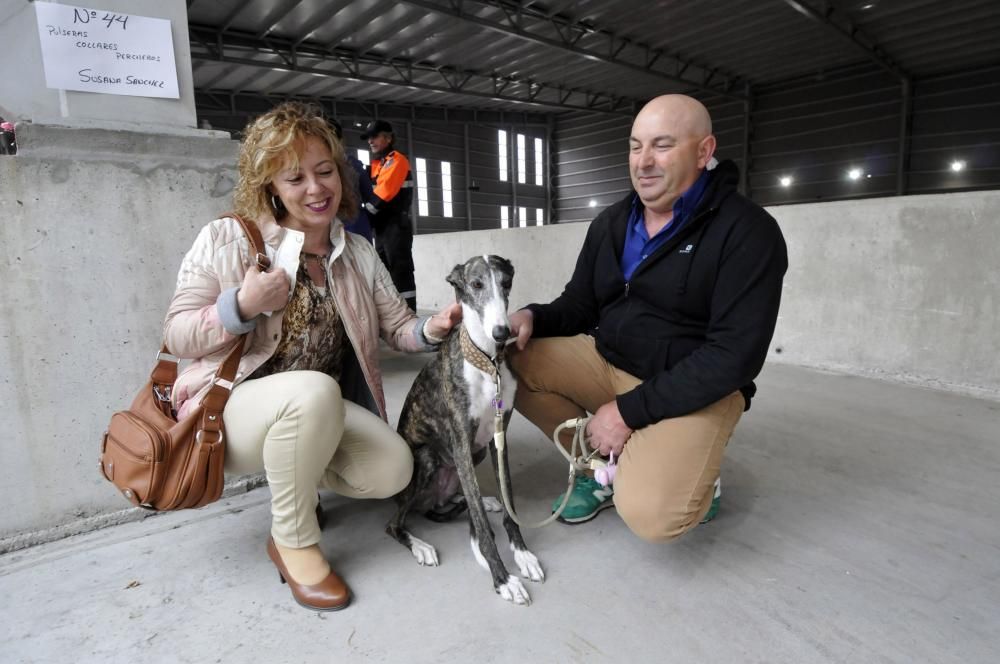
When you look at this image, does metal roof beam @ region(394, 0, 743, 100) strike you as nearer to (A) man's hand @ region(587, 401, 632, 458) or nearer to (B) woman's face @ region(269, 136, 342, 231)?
(B) woman's face @ region(269, 136, 342, 231)

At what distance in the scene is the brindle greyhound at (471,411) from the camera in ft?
5.31

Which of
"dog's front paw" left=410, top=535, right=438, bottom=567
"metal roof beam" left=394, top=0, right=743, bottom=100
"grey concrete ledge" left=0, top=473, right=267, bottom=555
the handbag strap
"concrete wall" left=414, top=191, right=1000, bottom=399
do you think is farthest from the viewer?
"metal roof beam" left=394, top=0, right=743, bottom=100

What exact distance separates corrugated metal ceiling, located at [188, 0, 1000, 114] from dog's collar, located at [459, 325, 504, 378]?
7832 millimetres

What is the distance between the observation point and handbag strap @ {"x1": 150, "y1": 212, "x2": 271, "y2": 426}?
58.6 inches

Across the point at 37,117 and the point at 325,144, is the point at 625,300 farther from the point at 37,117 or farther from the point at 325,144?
the point at 37,117

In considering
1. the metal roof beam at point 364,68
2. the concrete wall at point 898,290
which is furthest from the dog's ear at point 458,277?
the metal roof beam at point 364,68

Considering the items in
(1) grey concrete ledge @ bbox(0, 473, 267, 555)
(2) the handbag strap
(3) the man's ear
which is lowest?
(1) grey concrete ledge @ bbox(0, 473, 267, 555)

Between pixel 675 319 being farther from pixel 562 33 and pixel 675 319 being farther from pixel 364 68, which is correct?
pixel 364 68

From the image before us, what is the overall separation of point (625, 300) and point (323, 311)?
1.01 m

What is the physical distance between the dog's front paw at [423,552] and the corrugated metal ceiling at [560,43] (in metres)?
8.14

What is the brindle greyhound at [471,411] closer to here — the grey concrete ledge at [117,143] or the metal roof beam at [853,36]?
the grey concrete ledge at [117,143]

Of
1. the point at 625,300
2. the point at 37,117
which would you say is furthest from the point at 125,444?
the point at 625,300

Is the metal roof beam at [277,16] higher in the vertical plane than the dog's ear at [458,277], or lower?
higher

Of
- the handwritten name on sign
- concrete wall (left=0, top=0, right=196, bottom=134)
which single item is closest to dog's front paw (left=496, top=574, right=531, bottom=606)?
concrete wall (left=0, top=0, right=196, bottom=134)
